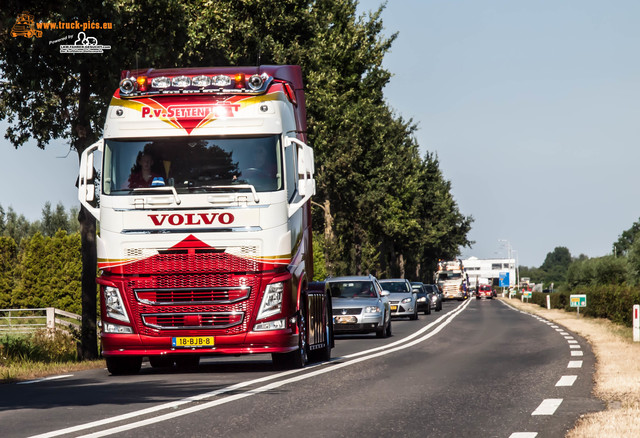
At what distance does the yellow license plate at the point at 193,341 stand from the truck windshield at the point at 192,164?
1932mm

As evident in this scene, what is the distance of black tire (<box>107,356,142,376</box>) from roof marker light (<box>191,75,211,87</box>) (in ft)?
12.8

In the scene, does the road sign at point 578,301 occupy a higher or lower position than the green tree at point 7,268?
lower

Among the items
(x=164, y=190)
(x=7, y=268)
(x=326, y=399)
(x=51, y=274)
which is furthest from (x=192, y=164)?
(x=7, y=268)

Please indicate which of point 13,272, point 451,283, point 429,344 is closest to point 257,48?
point 429,344

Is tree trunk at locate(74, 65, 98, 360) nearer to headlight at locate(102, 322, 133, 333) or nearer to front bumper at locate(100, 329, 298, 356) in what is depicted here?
headlight at locate(102, 322, 133, 333)

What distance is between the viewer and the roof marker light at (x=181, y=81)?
14953mm

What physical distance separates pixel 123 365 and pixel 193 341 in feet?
5.05

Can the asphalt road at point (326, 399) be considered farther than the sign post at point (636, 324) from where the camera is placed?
No

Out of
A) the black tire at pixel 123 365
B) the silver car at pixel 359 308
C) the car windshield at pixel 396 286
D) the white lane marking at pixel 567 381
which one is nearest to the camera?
the white lane marking at pixel 567 381

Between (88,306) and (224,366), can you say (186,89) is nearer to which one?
(224,366)

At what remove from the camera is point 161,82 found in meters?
15.0

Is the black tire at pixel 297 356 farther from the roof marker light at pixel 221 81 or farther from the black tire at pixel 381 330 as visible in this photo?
the black tire at pixel 381 330

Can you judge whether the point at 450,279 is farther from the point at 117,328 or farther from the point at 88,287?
the point at 117,328

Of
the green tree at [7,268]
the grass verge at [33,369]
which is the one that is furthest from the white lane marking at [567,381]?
the green tree at [7,268]
